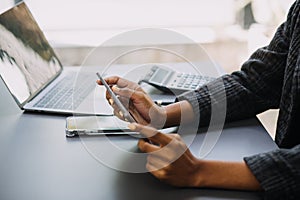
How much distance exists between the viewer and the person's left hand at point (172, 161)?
30.3 inches

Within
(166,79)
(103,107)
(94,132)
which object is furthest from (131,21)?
(94,132)

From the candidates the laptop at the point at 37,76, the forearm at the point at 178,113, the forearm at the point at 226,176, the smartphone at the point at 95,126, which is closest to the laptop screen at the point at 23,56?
the laptop at the point at 37,76

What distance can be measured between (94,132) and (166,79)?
1.13 ft

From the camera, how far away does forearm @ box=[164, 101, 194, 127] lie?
1.03m

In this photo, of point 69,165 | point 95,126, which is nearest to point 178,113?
point 95,126

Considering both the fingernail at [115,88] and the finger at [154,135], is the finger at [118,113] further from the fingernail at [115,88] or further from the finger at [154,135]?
the finger at [154,135]

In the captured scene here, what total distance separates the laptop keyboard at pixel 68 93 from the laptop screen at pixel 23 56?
1.4 inches

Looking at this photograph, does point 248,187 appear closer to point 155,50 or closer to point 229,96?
point 229,96

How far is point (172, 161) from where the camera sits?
77cm

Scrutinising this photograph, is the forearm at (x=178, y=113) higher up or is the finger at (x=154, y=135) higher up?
the finger at (x=154, y=135)

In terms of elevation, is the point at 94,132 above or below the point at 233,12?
above

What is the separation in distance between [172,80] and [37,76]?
1.18ft

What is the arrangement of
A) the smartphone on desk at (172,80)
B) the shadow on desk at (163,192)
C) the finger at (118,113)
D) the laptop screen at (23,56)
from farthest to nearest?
the smartphone on desk at (172,80) → the laptop screen at (23,56) → the finger at (118,113) → the shadow on desk at (163,192)

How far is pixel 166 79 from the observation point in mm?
1260
